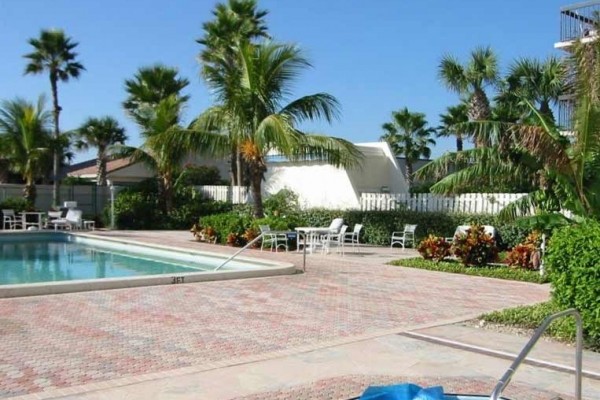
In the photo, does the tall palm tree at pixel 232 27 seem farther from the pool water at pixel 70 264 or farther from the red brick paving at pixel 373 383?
the red brick paving at pixel 373 383

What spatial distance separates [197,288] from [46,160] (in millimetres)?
19458

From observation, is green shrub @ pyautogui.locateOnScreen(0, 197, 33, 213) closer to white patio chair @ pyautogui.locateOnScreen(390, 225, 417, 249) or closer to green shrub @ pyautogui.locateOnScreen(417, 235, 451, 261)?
white patio chair @ pyautogui.locateOnScreen(390, 225, 417, 249)

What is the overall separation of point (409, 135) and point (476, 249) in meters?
26.8

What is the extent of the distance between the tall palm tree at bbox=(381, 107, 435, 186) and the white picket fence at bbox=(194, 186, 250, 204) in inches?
578

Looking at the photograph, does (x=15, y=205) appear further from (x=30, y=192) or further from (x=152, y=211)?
(x=152, y=211)

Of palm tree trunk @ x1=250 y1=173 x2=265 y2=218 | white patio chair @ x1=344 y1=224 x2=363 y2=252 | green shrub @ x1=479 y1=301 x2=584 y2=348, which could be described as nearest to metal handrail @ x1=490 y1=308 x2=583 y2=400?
green shrub @ x1=479 y1=301 x2=584 y2=348

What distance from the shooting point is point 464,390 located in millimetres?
5707

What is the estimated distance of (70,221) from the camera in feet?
87.7

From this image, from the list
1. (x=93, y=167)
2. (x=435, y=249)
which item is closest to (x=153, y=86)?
(x=93, y=167)

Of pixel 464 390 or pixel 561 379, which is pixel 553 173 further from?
pixel 464 390

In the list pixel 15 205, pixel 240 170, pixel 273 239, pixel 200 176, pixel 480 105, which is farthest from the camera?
pixel 200 176

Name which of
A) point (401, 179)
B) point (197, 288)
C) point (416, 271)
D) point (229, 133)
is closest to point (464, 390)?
point (197, 288)

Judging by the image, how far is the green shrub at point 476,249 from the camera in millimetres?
14969

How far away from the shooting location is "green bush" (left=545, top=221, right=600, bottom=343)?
7.14 meters
